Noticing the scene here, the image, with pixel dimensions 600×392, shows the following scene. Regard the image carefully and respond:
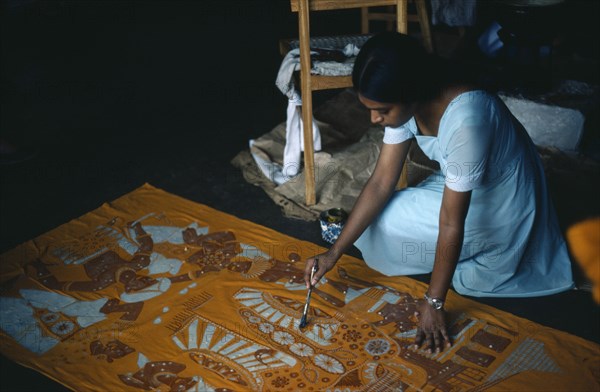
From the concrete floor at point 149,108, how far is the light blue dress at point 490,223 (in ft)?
0.34

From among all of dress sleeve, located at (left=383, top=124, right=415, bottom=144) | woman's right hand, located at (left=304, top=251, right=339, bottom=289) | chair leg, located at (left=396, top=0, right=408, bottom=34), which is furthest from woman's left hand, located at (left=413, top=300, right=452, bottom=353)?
chair leg, located at (left=396, top=0, right=408, bottom=34)

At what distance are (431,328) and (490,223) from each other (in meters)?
0.49

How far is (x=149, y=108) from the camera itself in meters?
4.33

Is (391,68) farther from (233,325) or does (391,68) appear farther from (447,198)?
(233,325)

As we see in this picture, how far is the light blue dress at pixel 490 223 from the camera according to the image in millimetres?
1970

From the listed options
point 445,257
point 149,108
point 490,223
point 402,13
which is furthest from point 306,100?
point 149,108

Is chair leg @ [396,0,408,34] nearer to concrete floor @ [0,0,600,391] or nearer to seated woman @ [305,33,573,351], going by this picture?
seated woman @ [305,33,573,351]

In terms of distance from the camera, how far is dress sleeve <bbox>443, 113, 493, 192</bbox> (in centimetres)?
181

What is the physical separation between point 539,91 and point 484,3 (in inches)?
A: 53.0

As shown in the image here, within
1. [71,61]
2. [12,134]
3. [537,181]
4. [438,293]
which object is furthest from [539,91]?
[71,61]

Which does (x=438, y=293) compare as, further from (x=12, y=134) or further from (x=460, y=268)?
(x=12, y=134)

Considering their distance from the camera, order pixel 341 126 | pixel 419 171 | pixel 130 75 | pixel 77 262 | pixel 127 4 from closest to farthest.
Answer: pixel 77 262, pixel 419 171, pixel 341 126, pixel 130 75, pixel 127 4

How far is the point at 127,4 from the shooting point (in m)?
6.10

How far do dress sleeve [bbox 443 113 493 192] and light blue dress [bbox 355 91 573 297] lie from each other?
0.05 ft
